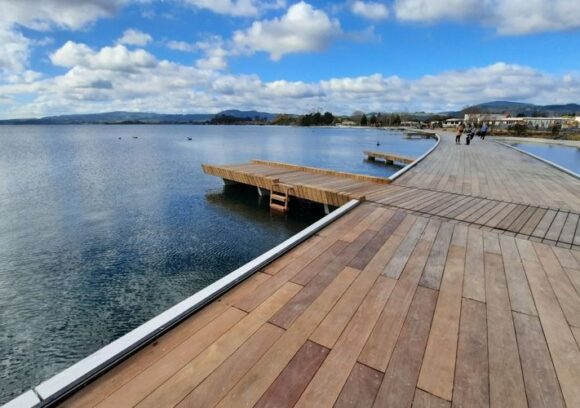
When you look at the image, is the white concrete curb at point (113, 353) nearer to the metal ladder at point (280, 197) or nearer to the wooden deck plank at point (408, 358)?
the wooden deck plank at point (408, 358)

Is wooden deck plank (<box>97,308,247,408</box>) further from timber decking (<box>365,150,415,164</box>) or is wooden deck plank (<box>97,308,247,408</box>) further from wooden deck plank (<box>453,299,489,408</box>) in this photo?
timber decking (<box>365,150,415,164</box>)

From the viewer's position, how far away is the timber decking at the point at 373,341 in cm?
159

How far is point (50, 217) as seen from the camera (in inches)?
338

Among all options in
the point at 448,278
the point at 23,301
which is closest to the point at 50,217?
the point at 23,301

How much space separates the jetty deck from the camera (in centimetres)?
160

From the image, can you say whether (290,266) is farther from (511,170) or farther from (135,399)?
(511,170)

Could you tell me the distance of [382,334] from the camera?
80.4 inches

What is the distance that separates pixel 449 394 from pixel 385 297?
0.90m

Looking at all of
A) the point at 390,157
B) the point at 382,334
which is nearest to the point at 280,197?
the point at 382,334

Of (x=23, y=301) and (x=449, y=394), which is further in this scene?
(x=23, y=301)

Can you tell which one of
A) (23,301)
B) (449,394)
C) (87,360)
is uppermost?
(87,360)

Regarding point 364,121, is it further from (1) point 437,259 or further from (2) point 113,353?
(2) point 113,353

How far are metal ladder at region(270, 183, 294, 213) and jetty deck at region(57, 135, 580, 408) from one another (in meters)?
5.22

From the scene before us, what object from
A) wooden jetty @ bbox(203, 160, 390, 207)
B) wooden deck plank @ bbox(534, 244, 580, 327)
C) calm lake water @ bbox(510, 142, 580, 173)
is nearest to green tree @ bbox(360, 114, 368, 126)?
calm lake water @ bbox(510, 142, 580, 173)
